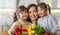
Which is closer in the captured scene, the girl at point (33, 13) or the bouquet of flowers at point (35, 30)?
the bouquet of flowers at point (35, 30)

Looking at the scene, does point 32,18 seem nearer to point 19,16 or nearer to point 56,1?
point 19,16

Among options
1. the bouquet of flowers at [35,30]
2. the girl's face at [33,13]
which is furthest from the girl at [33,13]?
the bouquet of flowers at [35,30]

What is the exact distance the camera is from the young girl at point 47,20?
2.62ft

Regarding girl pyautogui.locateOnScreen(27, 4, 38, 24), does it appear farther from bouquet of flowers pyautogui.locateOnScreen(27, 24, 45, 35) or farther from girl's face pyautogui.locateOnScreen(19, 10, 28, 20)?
bouquet of flowers pyautogui.locateOnScreen(27, 24, 45, 35)

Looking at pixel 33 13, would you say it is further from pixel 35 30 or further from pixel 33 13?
pixel 35 30

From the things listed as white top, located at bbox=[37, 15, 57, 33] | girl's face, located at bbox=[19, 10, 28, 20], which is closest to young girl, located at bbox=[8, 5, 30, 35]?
girl's face, located at bbox=[19, 10, 28, 20]

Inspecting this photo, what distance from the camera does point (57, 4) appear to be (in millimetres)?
1287

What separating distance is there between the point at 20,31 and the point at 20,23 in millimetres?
84

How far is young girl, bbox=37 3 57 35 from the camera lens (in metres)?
0.80

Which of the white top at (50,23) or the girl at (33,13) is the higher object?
the girl at (33,13)

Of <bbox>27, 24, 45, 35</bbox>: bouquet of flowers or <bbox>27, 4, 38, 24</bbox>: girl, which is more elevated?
<bbox>27, 4, 38, 24</bbox>: girl

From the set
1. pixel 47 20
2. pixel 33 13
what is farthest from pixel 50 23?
pixel 33 13

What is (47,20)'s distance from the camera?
0.83 metres

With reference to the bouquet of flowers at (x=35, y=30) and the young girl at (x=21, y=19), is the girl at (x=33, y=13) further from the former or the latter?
the bouquet of flowers at (x=35, y=30)
